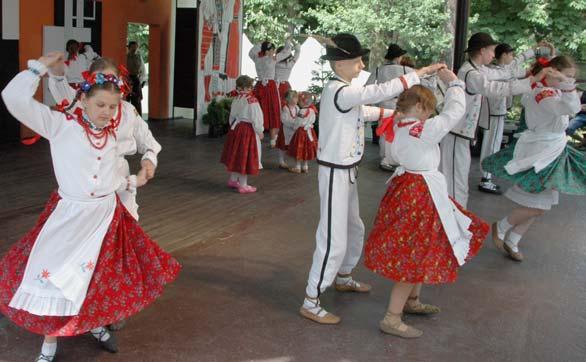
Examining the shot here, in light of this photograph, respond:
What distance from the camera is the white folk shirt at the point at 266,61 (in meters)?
10.6

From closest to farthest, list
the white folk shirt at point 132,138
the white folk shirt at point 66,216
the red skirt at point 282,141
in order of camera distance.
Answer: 1. the white folk shirt at point 66,216
2. the white folk shirt at point 132,138
3. the red skirt at point 282,141

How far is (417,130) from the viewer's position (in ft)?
11.3

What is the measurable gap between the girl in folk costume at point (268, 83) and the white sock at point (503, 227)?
18.5 feet

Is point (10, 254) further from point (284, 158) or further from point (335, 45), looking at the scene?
point (284, 158)

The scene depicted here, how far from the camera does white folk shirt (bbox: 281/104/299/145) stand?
27.2ft

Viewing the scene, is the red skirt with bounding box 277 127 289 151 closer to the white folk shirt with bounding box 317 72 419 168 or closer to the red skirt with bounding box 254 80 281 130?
the red skirt with bounding box 254 80 281 130

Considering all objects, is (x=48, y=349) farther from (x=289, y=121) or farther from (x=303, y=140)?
(x=289, y=121)

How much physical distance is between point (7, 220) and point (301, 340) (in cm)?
303

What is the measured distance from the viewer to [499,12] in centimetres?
1005

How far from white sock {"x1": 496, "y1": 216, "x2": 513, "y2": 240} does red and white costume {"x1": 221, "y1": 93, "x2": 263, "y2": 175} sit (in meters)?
2.72

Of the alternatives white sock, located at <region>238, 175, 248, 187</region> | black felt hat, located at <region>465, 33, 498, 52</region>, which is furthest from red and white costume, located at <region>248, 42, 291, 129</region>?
black felt hat, located at <region>465, 33, 498, 52</region>

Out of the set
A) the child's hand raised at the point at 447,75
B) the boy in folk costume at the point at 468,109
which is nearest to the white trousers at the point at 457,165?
the boy in folk costume at the point at 468,109

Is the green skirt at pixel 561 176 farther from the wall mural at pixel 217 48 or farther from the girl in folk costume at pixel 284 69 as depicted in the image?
the wall mural at pixel 217 48

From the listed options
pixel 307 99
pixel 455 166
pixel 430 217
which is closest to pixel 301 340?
pixel 430 217
